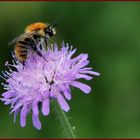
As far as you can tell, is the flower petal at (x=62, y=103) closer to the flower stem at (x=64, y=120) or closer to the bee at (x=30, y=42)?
the flower stem at (x=64, y=120)

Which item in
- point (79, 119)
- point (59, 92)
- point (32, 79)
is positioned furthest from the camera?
point (79, 119)

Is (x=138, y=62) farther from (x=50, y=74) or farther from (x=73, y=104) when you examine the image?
(x=50, y=74)

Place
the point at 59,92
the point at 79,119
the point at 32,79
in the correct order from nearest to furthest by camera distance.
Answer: the point at 59,92, the point at 32,79, the point at 79,119

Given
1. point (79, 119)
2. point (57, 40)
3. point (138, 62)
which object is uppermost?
point (57, 40)

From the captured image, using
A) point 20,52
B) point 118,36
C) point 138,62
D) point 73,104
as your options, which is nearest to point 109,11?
point 118,36

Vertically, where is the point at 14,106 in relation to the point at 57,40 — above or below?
below

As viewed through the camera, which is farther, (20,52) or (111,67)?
(111,67)

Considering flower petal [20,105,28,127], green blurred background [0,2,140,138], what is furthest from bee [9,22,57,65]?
green blurred background [0,2,140,138]

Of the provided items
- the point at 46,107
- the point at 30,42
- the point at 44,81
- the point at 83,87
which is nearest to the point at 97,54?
the point at 30,42

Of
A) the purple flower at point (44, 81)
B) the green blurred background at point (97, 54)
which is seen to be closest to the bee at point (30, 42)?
the purple flower at point (44, 81)
